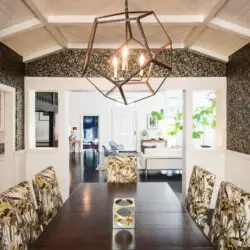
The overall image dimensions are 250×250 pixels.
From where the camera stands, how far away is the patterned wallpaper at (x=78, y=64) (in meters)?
4.79

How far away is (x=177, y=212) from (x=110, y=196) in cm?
76

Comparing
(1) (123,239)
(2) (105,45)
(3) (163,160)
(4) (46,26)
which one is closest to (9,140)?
(4) (46,26)

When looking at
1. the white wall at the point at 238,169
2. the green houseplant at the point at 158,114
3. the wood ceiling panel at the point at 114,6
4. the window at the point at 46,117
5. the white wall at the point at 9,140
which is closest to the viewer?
the wood ceiling panel at the point at 114,6

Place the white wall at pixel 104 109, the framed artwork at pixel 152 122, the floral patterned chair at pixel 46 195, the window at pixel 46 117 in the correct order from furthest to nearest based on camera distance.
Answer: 1. the white wall at pixel 104 109
2. the framed artwork at pixel 152 122
3. the window at pixel 46 117
4. the floral patterned chair at pixel 46 195

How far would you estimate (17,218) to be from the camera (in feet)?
5.75

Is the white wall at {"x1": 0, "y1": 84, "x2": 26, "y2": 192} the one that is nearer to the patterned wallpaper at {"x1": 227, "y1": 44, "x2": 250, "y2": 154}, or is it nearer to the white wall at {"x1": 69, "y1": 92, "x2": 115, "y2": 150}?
the patterned wallpaper at {"x1": 227, "y1": 44, "x2": 250, "y2": 154}

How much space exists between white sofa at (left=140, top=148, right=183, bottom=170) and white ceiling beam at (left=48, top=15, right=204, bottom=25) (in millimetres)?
4317

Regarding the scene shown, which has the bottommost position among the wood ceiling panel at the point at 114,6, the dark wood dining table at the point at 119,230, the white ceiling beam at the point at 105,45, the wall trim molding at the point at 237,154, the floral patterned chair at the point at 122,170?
the dark wood dining table at the point at 119,230

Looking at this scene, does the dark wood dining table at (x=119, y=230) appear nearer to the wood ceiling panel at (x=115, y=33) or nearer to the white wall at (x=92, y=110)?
the wood ceiling panel at (x=115, y=33)

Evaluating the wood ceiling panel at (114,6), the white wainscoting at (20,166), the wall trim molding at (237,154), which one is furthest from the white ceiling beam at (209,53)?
the white wainscoting at (20,166)

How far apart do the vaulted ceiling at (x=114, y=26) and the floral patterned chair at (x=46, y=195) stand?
1.81 m

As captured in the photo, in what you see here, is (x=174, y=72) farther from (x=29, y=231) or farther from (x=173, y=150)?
(x=29, y=231)

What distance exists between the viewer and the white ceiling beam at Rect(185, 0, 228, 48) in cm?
289

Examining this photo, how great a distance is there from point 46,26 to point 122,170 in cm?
217
